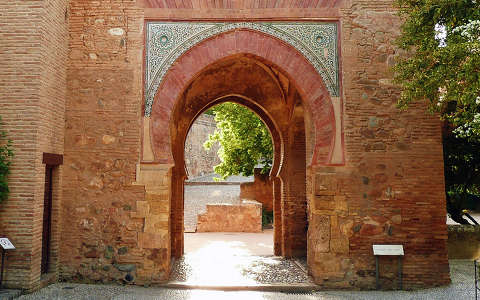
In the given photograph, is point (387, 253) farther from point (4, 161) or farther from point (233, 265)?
point (4, 161)

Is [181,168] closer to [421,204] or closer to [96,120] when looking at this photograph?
[96,120]

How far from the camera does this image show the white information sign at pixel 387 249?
5.37 m

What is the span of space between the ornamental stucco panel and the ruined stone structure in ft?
0.06

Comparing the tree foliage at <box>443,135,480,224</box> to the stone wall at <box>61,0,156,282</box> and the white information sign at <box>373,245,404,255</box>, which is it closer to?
the white information sign at <box>373,245,404,255</box>

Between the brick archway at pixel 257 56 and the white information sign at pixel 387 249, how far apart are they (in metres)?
1.76

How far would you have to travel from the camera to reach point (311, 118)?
5984 millimetres

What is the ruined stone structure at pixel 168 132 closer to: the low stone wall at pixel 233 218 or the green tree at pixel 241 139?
the low stone wall at pixel 233 218

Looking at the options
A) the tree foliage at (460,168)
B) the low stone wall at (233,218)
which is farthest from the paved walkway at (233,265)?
the tree foliage at (460,168)

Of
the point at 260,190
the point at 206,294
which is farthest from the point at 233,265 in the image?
the point at 260,190

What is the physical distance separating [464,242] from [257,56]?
6078mm

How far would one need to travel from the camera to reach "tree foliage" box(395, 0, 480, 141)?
12.9 ft

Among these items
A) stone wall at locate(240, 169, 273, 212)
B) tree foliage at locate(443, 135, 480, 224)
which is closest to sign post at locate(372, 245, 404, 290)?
tree foliage at locate(443, 135, 480, 224)

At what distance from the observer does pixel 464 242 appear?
300 inches

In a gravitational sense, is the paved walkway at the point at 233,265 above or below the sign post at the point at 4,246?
below
